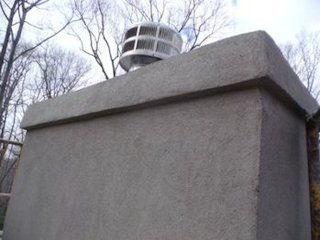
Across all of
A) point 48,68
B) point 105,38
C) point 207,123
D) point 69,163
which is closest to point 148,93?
point 207,123

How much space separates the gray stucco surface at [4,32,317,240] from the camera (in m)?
1.23

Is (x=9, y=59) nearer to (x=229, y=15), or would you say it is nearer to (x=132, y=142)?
(x=132, y=142)

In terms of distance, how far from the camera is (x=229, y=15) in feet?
35.5

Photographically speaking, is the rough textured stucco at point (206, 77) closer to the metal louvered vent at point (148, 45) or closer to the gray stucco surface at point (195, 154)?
→ the gray stucco surface at point (195, 154)

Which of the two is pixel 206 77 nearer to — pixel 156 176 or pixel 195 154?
pixel 195 154

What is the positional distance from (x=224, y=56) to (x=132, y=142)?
70 centimetres

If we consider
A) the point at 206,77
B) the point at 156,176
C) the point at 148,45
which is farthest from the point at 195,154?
the point at 148,45

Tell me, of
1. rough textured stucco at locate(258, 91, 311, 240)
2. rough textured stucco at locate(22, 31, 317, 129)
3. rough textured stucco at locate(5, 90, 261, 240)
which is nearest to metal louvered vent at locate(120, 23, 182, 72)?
rough textured stucco at locate(22, 31, 317, 129)

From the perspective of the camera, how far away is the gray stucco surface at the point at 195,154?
1233 mm

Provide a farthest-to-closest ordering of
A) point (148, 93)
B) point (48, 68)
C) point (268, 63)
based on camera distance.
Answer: point (48, 68), point (148, 93), point (268, 63)

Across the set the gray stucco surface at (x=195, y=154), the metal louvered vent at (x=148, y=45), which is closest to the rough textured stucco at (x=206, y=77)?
the gray stucco surface at (x=195, y=154)

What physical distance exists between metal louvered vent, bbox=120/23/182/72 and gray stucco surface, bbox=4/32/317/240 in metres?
0.44

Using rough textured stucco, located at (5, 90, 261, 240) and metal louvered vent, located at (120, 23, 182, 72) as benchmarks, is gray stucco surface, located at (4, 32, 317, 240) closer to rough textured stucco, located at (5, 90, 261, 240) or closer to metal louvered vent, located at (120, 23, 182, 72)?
rough textured stucco, located at (5, 90, 261, 240)

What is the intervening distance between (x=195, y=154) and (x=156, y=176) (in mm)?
256
